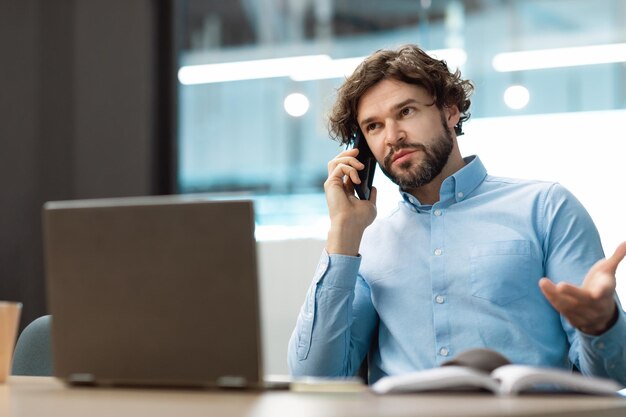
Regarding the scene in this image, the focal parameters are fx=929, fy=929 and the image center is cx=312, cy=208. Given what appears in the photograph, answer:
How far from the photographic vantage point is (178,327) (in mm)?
1339

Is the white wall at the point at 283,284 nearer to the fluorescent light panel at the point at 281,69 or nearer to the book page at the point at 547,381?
the fluorescent light panel at the point at 281,69

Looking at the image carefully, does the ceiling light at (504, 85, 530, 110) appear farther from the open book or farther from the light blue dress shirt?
the open book

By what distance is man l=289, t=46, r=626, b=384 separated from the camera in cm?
213

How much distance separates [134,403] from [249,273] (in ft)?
0.78

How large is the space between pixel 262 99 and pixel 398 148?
1.90 meters

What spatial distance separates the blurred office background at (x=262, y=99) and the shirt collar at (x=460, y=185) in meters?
1.34

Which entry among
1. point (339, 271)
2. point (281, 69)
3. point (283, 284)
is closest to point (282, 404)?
point (339, 271)

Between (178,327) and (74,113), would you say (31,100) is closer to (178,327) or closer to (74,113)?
(74,113)

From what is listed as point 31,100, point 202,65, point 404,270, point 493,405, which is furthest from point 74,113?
point 493,405

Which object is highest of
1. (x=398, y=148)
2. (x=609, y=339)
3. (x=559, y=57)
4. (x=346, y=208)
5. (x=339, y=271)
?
(x=559, y=57)

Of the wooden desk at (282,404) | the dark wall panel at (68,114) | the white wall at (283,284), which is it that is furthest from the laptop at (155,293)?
the white wall at (283,284)

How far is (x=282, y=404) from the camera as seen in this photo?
3.77 ft

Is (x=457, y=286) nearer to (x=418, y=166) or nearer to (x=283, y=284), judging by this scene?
(x=418, y=166)

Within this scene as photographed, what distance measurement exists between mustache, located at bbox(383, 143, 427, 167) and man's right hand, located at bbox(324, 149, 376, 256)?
0.26ft
